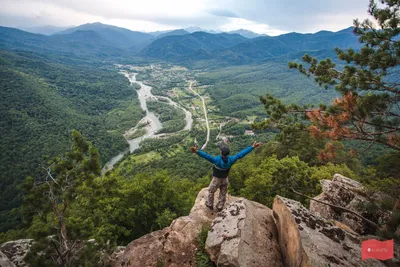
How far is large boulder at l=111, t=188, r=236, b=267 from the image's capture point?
830 centimetres

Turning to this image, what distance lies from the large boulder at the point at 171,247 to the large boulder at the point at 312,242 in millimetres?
3268

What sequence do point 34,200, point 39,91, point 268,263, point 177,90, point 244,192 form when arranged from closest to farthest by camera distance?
point 268,263, point 34,200, point 244,192, point 39,91, point 177,90

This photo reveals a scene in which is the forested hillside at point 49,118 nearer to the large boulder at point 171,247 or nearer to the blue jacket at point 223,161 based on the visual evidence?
the large boulder at point 171,247

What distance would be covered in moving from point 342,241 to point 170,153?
73986mm

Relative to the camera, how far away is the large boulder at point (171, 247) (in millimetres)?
8297

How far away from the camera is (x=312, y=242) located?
21.8 ft

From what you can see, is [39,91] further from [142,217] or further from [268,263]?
[268,263]

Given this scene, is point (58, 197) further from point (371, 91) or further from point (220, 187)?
point (371, 91)

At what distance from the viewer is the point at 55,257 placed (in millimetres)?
8656

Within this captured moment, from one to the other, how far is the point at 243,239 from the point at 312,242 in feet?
6.76

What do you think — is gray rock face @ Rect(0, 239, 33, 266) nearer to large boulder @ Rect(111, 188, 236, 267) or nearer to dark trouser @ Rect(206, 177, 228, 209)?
large boulder @ Rect(111, 188, 236, 267)

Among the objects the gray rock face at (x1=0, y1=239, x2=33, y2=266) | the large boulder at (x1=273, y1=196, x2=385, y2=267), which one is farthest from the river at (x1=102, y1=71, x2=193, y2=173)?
the large boulder at (x1=273, y1=196, x2=385, y2=267)

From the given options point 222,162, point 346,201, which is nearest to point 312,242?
point 222,162

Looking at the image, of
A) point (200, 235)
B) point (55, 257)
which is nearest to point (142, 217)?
point (55, 257)
